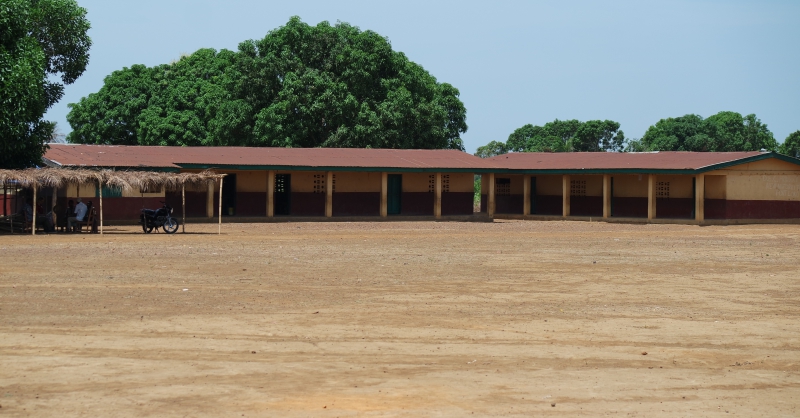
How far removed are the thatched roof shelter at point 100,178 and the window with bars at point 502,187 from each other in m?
18.0

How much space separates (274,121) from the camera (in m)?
47.2

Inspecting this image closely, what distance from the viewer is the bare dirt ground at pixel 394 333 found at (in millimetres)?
8711

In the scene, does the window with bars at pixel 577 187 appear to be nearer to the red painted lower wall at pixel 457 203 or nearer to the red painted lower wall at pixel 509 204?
the red painted lower wall at pixel 509 204

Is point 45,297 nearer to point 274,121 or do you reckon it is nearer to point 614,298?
point 614,298

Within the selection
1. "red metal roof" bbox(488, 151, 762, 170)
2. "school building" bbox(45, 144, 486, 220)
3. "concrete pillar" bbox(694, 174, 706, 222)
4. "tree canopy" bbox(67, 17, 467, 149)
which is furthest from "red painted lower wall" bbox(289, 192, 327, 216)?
"concrete pillar" bbox(694, 174, 706, 222)

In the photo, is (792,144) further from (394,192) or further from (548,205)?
(394,192)

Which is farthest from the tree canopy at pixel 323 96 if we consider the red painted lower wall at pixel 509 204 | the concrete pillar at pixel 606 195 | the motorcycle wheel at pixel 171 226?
the motorcycle wheel at pixel 171 226

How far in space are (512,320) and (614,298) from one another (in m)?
2.92

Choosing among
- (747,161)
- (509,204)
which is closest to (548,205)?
(509,204)

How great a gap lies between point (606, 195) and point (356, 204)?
981 centimetres

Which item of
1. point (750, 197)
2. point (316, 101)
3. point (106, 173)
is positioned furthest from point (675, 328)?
point (316, 101)

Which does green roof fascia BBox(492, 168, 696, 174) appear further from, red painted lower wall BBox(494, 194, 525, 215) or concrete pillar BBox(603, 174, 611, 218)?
red painted lower wall BBox(494, 194, 525, 215)

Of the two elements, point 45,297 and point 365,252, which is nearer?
point 45,297

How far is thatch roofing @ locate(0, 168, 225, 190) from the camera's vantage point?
88.7 feet
